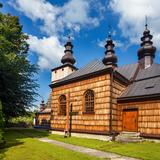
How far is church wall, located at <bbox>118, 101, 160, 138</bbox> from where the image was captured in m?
16.5

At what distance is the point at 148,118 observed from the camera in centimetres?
1709

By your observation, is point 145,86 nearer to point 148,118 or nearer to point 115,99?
point 115,99

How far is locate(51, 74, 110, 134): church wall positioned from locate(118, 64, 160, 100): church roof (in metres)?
1.74

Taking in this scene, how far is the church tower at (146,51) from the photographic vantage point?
81.5 feet

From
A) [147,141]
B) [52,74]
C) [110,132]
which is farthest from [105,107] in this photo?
[52,74]

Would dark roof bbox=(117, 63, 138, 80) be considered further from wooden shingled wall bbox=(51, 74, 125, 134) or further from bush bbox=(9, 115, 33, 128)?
bush bbox=(9, 115, 33, 128)

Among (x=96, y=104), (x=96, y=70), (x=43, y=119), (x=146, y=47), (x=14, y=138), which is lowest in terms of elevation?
(x=14, y=138)

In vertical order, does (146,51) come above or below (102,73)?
above

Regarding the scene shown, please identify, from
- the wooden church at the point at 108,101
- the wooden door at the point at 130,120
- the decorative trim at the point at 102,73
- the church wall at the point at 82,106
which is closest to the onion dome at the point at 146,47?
the wooden church at the point at 108,101

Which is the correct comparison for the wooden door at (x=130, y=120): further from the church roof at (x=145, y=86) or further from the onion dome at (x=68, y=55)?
the onion dome at (x=68, y=55)

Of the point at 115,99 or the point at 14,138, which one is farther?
the point at 115,99

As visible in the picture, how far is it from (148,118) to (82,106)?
603 centimetres

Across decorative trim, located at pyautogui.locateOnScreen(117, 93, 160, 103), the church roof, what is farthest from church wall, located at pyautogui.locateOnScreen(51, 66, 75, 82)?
decorative trim, located at pyautogui.locateOnScreen(117, 93, 160, 103)

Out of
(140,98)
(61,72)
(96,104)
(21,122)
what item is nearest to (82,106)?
(96,104)
